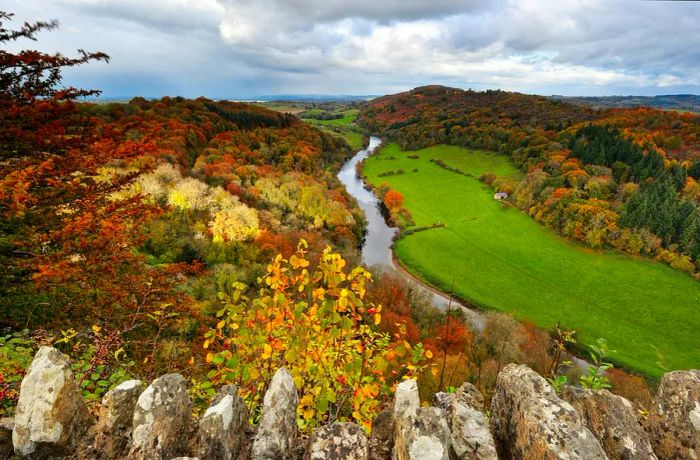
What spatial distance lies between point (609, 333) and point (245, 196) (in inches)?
2368

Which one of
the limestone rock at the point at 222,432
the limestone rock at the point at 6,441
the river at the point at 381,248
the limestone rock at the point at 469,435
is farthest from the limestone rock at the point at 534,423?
the river at the point at 381,248

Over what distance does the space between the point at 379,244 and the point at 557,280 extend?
35.8 meters

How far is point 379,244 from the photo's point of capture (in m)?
82.5

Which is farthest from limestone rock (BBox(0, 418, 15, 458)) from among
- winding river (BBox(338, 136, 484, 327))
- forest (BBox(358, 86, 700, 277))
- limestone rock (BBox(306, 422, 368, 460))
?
forest (BBox(358, 86, 700, 277))

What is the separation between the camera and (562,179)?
101750 mm

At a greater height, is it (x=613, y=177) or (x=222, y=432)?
(x=222, y=432)

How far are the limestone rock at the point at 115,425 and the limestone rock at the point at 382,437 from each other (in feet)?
9.02

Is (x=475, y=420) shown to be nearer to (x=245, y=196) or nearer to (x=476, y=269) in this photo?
(x=245, y=196)

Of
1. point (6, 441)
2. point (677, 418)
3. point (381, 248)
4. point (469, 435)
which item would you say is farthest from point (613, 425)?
point (381, 248)

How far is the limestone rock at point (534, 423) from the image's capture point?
11.0 ft

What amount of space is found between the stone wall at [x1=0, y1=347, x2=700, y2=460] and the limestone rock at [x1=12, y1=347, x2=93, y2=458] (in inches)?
0.4

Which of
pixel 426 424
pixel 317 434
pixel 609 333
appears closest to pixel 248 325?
pixel 317 434

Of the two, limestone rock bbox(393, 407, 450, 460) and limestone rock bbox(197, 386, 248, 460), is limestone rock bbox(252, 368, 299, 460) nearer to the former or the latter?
limestone rock bbox(197, 386, 248, 460)

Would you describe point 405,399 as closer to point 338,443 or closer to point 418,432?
point 418,432
